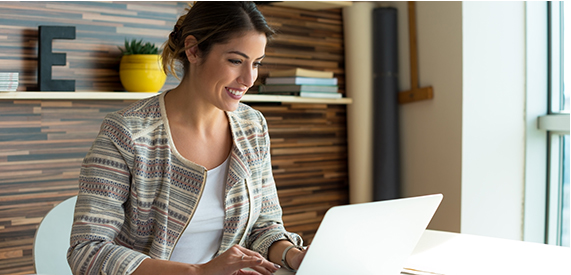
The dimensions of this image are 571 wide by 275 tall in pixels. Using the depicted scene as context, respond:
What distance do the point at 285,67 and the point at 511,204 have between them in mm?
1362

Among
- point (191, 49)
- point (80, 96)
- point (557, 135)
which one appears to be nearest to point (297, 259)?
point (191, 49)

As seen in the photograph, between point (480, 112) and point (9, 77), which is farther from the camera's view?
point (480, 112)

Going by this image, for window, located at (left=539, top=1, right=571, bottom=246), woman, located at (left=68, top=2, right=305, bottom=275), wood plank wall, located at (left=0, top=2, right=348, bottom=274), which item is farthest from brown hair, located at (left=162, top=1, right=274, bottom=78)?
window, located at (left=539, top=1, right=571, bottom=246)

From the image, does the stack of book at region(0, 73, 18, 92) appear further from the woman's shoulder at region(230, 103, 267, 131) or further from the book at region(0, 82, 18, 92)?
the woman's shoulder at region(230, 103, 267, 131)

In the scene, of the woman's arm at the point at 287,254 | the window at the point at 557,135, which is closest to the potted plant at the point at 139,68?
the woman's arm at the point at 287,254

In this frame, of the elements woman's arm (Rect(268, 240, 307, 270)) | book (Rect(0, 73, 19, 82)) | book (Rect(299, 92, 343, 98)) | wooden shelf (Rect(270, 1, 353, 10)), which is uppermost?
wooden shelf (Rect(270, 1, 353, 10))

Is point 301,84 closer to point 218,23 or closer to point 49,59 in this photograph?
point 49,59

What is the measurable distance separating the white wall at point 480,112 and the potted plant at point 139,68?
4.55 feet

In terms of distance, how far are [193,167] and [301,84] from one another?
4.43 feet

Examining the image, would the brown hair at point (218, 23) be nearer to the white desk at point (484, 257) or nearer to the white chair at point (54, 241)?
the white chair at point (54, 241)

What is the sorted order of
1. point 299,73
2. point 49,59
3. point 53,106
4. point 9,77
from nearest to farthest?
point 9,77 → point 49,59 → point 53,106 → point 299,73

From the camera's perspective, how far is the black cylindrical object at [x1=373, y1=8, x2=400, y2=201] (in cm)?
277

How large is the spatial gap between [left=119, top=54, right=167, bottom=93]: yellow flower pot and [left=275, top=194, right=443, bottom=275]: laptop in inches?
57.2

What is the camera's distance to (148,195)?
1295 millimetres
